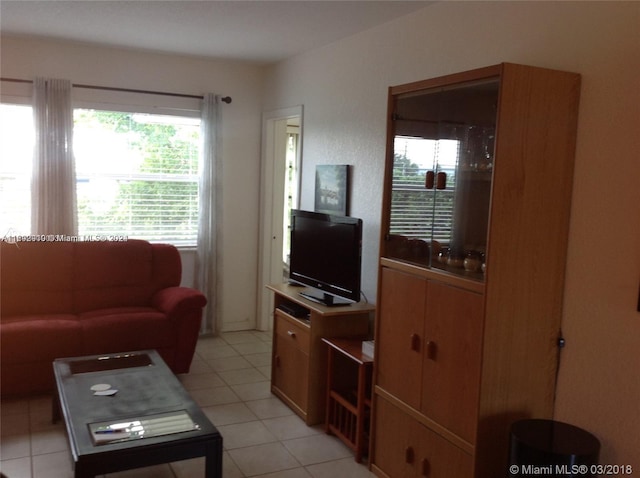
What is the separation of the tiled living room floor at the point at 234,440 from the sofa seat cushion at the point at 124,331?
16.4 inches

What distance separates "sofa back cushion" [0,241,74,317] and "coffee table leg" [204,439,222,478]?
7.69ft

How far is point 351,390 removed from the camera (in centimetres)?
359

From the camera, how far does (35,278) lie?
13.9 ft

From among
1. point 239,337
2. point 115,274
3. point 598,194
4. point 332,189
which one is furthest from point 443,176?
point 239,337

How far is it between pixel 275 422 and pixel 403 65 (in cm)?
236

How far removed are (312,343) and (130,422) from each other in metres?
1.36

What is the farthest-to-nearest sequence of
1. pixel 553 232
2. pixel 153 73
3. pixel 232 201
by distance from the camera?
pixel 232 201, pixel 153 73, pixel 553 232

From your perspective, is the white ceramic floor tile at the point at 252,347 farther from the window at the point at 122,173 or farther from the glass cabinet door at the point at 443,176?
the glass cabinet door at the point at 443,176

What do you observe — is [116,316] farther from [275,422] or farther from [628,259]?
[628,259]

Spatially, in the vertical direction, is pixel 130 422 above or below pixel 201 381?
above

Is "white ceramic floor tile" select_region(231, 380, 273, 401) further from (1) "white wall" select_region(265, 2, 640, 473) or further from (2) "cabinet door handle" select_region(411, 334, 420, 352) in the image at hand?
(1) "white wall" select_region(265, 2, 640, 473)

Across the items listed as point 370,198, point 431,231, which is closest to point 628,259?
point 431,231

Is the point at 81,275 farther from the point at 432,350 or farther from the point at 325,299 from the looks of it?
the point at 432,350

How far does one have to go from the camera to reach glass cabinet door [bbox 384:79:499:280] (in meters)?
2.52
